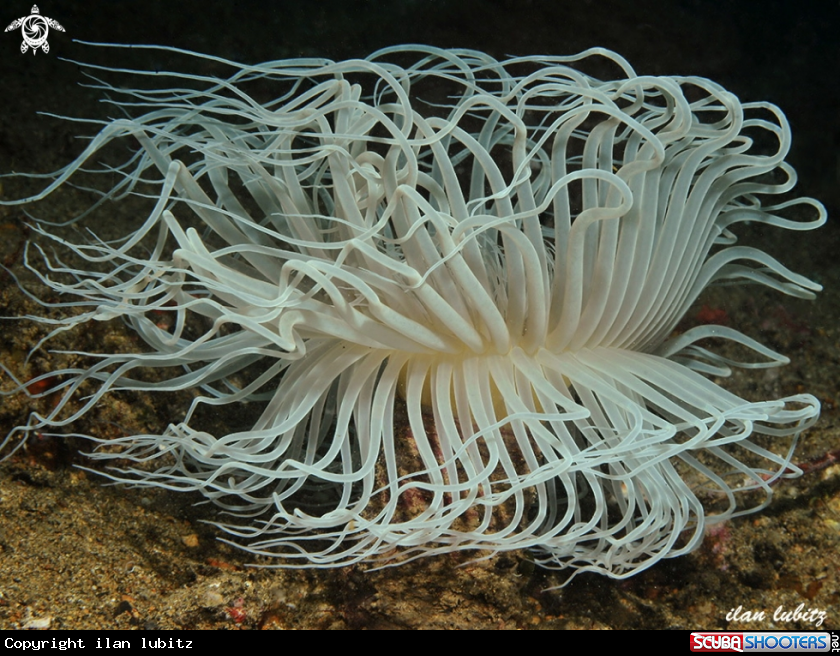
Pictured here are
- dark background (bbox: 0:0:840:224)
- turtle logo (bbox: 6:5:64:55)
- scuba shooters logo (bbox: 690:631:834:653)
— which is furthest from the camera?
turtle logo (bbox: 6:5:64:55)

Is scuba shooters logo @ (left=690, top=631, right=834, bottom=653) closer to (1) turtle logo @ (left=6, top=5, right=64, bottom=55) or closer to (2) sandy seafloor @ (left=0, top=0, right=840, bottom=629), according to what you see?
(2) sandy seafloor @ (left=0, top=0, right=840, bottom=629)

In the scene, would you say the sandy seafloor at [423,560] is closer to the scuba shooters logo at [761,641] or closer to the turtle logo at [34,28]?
the scuba shooters logo at [761,641]

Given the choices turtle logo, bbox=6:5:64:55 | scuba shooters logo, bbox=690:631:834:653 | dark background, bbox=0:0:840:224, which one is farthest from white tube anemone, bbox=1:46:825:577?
turtle logo, bbox=6:5:64:55

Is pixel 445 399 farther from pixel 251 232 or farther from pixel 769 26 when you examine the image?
A: pixel 769 26

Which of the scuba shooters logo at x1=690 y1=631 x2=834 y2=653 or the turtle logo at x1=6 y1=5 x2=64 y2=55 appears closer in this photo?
the scuba shooters logo at x1=690 y1=631 x2=834 y2=653

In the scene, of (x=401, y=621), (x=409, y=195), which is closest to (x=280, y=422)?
(x=401, y=621)

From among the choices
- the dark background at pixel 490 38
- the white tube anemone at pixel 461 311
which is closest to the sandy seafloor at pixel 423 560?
the dark background at pixel 490 38
